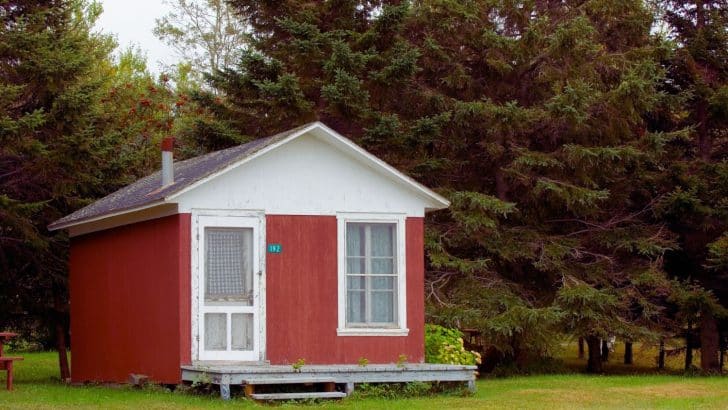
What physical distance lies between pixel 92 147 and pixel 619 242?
1102cm

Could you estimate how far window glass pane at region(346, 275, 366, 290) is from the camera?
16.7m

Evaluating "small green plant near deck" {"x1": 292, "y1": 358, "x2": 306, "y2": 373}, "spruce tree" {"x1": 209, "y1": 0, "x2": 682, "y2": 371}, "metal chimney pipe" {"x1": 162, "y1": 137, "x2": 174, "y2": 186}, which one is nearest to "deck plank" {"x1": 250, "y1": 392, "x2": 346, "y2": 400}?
"small green plant near deck" {"x1": 292, "y1": 358, "x2": 306, "y2": 373}

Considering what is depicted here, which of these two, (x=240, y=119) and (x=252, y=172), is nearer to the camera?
(x=252, y=172)

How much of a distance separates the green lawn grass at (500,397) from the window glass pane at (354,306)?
1949 mm

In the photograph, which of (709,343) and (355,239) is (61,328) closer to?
(355,239)

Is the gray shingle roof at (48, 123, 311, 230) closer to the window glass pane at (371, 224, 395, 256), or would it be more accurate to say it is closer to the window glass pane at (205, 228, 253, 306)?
the window glass pane at (205, 228, 253, 306)

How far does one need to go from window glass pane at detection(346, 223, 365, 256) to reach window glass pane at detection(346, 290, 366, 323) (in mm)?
611

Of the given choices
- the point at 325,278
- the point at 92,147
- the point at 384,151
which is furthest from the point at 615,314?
the point at 92,147

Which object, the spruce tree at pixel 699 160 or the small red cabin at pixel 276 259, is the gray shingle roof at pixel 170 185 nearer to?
the small red cabin at pixel 276 259

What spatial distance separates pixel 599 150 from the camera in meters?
22.2

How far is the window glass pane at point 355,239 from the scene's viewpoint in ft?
55.0

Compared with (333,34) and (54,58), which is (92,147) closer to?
(54,58)

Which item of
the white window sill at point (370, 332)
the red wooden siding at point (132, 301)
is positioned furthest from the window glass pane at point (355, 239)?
the red wooden siding at point (132, 301)

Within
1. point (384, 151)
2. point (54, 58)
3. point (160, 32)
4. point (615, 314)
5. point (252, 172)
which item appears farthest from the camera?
point (160, 32)
